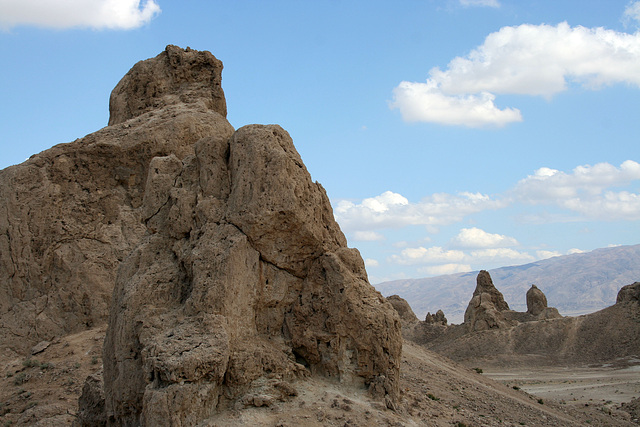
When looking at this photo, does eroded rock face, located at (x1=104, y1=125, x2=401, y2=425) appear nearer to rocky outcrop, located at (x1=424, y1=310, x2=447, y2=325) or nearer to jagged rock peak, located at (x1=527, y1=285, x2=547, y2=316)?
jagged rock peak, located at (x1=527, y1=285, x2=547, y2=316)

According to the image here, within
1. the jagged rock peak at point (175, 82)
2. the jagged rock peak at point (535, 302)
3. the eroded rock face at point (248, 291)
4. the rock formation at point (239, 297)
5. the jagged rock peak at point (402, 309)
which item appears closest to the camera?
the rock formation at point (239, 297)

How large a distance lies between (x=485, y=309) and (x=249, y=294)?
4154 cm

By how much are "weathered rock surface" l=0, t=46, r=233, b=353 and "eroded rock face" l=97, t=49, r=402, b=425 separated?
7258mm

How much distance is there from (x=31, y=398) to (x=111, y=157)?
25.3 ft

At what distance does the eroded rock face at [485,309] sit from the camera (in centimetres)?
4784

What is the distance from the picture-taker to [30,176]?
62.3ft

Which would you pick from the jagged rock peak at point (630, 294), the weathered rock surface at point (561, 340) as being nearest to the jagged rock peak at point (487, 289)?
the weathered rock surface at point (561, 340)

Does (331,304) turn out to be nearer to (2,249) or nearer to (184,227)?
(184,227)

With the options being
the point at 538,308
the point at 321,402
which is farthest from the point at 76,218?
the point at 538,308

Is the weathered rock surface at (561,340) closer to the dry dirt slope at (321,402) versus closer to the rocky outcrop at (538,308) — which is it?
the rocky outcrop at (538,308)

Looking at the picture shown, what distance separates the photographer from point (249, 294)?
10.6 meters

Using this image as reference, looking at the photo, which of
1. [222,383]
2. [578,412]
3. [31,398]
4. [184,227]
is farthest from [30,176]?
[578,412]

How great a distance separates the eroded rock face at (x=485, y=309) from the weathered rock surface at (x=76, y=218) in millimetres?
34443

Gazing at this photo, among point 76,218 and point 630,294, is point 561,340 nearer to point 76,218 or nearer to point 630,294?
point 630,294
